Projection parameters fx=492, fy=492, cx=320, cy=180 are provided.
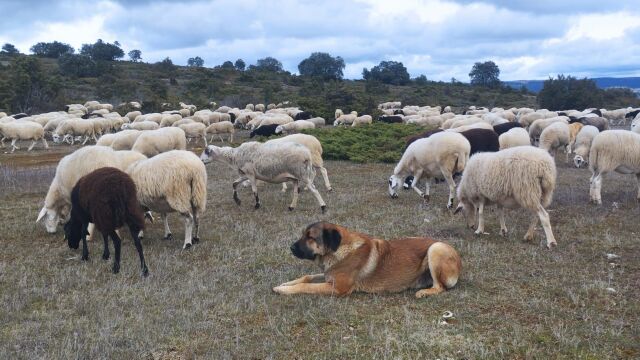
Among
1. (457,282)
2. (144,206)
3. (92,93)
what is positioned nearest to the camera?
(457,282)

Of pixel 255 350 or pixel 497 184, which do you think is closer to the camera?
pixel 255 350

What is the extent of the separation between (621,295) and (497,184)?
2923 millimetres

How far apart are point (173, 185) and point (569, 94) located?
5333cm

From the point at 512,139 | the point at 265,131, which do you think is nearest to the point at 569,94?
the point at 265,131

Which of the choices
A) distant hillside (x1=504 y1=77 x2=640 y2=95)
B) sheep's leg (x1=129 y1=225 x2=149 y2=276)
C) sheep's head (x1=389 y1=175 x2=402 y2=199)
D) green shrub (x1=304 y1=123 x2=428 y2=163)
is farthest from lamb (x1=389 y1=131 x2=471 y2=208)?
distant hillside (x1=504 y1=77 x2=640 y2=95)

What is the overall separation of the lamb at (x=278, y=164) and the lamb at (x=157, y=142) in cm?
641

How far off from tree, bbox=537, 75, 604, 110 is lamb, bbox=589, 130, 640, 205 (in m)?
44.9

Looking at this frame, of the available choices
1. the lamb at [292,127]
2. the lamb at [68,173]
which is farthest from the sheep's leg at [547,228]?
the lamb at [292,127]

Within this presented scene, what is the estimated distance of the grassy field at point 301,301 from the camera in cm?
485

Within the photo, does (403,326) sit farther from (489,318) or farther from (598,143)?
(598,143)

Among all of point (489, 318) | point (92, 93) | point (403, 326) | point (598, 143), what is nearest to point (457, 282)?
point (489, 318)

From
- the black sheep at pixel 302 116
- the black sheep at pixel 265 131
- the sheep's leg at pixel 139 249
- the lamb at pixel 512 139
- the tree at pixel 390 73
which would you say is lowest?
the black sheep at pixel 265 131

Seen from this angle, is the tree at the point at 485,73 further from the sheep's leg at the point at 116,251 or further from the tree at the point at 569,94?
the sheep's leg at the point at 116,251

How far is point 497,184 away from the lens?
28.1 ft
